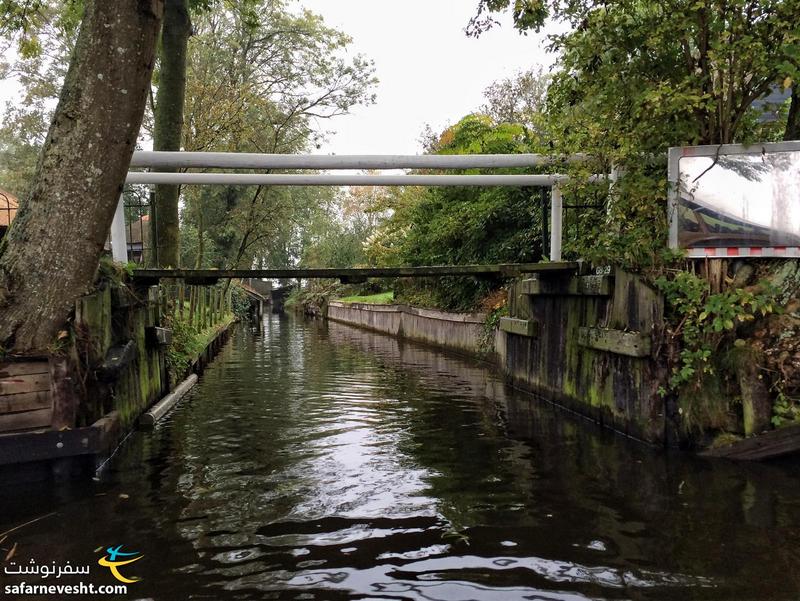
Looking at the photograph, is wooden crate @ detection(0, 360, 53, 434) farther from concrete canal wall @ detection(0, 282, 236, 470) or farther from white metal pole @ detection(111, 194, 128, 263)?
white metal pole @ detection(111, 194, 128, 263)

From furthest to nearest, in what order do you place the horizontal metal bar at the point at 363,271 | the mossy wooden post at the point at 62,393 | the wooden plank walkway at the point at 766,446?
the horizontal metal bar at the point at 363,271
the wooden plank walkway at the point at 766,446
the mossy wooden post at the point at 62,393

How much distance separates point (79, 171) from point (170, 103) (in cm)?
764

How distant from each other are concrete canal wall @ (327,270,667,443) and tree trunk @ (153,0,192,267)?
678cm

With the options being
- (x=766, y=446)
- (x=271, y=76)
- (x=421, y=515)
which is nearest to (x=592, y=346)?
(x=766, y=446)

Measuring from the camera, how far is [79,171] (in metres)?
5.13

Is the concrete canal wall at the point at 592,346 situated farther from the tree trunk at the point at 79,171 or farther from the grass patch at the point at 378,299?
the grass patch at the point at 378,299

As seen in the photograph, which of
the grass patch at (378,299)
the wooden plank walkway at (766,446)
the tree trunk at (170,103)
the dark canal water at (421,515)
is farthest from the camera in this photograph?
the grass patch at (378,299)

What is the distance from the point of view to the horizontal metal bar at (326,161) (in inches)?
320

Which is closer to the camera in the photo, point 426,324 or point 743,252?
point 743,252

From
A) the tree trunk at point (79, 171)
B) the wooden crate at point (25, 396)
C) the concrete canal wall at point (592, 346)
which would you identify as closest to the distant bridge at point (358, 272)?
the concrete canal wall at point (592, 346)

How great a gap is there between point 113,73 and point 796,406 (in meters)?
6.71

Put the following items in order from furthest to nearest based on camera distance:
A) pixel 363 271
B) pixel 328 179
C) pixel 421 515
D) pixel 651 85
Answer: pixel 328 179 < pixel 363 271 < pixel 651 85 < pixel 421 515

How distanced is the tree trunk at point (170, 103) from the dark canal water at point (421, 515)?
5049 millimetres

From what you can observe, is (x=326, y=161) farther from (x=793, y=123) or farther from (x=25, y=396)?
(x=793, y=123)
